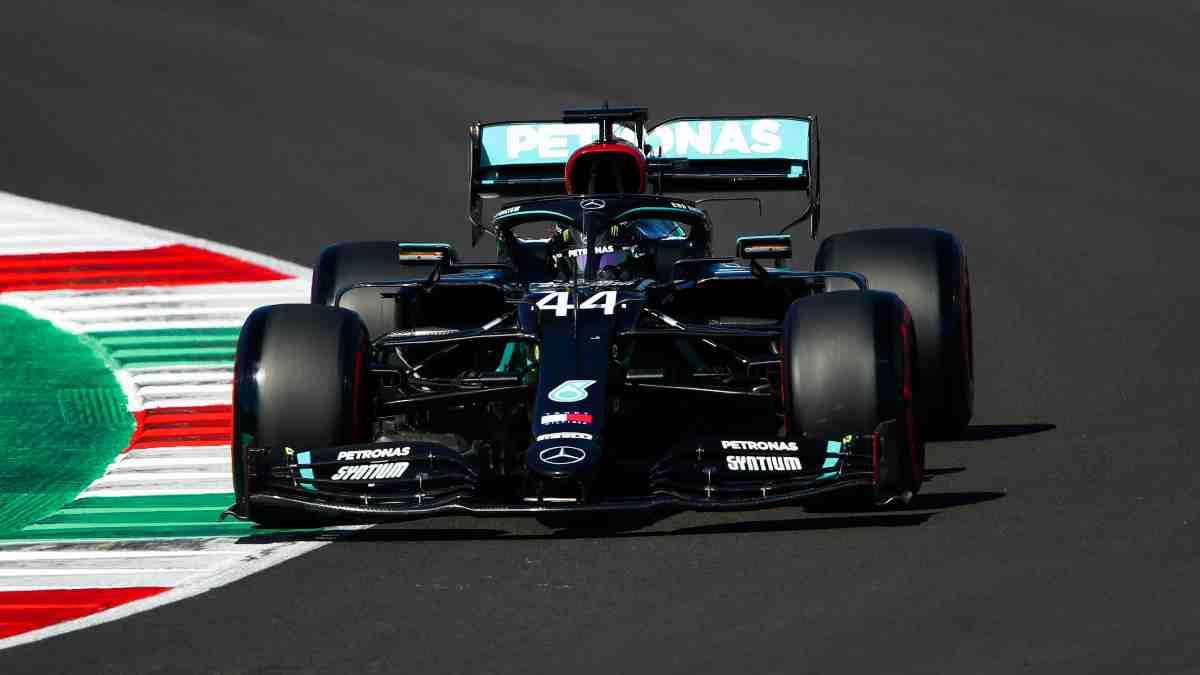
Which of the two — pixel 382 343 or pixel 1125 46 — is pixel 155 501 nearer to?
pixel 382 343

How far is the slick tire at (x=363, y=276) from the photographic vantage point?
43.4ft

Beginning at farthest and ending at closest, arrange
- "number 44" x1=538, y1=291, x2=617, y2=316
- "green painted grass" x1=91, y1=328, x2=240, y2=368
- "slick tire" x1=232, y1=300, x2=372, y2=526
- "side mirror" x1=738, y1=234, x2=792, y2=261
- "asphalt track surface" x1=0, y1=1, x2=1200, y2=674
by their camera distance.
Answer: "green painted grass" x1=91, y1=328, x2=240, y2=368, "side mirror" x1=738, y1=234, x2=792, y2=261, "number 44" x1=538, y1=291, x2=617, y2=316, "slick tire" x1=232, y1=300, x2=372, y2=526, "asphalt track surface" x1=0, y1=1, x2=1200, y2=674

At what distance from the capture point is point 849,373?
10.1m

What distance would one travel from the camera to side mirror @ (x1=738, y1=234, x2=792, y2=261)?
11.5 metres

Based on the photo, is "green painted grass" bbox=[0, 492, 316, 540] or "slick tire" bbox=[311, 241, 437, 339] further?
"slick tire" bbox=[311, 241, 437, 339]

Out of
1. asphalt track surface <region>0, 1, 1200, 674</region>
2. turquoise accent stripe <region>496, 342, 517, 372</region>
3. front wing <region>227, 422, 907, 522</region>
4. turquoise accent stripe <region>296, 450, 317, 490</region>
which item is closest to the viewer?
asphalt track surface <region>0, 1, 1200, 674</region>

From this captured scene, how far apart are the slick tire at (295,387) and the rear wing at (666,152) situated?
3.12m

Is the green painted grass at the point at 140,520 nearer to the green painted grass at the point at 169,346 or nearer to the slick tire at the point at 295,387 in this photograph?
the slick tire at the point at 295,387

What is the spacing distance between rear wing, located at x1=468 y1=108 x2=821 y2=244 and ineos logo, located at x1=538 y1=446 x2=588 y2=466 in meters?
4.05

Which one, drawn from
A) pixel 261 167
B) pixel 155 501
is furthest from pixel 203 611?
pixel 261 167

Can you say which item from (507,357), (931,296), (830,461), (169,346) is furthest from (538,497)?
(169,346)

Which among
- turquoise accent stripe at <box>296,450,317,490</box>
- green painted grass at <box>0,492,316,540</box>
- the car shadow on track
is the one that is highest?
turquoise accent stripe at <box>296,450,317,490</box>

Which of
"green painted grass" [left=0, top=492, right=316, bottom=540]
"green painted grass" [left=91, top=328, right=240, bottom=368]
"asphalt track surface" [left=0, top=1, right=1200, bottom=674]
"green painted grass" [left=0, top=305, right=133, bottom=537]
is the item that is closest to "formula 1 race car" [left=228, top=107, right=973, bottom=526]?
"asphalt track surface" [left=0, top=1, right=1200, bottom=674]

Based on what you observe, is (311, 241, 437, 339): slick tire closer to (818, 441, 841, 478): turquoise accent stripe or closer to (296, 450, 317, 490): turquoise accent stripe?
(296, 450, 317, 490): turquoise accent stripe
